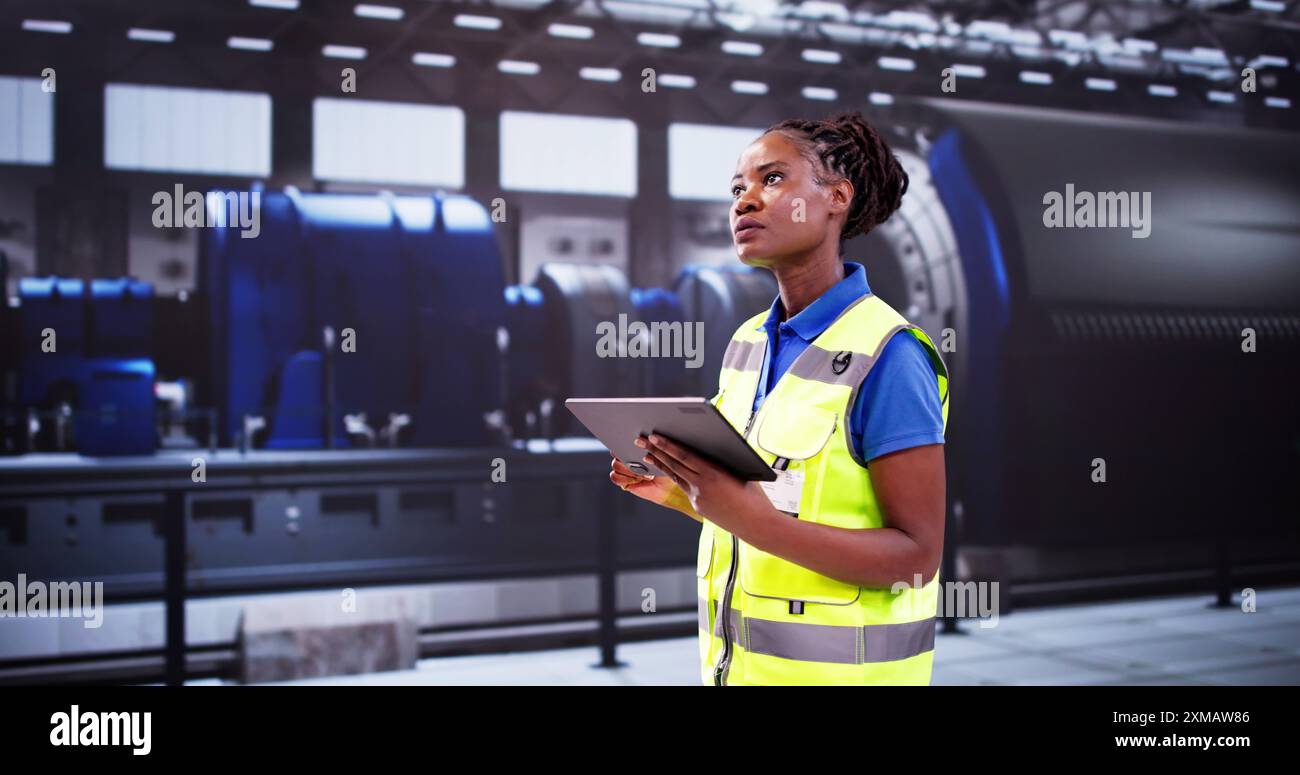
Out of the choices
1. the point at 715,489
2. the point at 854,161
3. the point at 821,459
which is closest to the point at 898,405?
the point at 821,459

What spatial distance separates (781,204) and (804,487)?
0.41 m

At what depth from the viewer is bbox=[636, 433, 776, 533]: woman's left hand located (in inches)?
49.4

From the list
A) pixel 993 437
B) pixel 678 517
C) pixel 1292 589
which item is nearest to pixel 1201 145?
pixel 993 437

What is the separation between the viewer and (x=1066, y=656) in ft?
13.5

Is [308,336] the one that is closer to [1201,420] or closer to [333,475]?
[333,475]

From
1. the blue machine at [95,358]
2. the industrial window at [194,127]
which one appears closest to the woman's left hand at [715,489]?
the blue machine at [95,358]

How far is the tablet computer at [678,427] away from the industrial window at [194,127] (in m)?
4.61

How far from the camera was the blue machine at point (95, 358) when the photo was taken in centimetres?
453

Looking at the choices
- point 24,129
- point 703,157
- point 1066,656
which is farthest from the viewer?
point 24,129

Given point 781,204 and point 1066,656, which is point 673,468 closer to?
point 781,204

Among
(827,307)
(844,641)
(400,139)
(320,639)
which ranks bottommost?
(320,639)

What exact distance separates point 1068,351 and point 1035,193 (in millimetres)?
813
